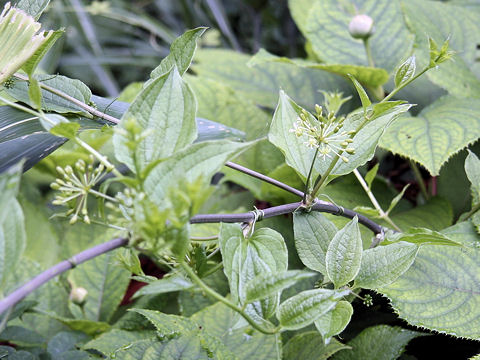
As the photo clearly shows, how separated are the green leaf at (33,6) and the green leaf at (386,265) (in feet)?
0.88

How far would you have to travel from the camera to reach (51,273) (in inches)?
8.6

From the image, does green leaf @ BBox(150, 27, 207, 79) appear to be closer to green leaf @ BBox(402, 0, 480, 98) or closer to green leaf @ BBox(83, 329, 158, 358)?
green leaf @ BBox(83, 329, 158, 358)

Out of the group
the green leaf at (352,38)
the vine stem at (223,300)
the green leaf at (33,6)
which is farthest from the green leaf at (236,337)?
the green leaf at (352,38)

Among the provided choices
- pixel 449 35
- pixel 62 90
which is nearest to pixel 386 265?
pixel 62 90

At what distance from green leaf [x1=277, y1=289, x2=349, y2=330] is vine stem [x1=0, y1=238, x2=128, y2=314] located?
0.29 feet

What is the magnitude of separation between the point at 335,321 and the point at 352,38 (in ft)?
1.60

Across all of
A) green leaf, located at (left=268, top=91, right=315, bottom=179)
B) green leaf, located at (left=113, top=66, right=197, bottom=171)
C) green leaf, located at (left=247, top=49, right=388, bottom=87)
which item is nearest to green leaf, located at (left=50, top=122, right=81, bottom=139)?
green leaf, located at (left=113, top=66, right=197, bottom=171)

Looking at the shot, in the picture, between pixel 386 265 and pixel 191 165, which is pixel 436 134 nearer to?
pixel 386 265

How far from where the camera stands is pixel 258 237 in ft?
0.95

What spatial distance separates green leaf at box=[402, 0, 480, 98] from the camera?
0.57 m

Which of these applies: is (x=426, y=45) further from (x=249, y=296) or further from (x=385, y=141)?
(x=249, y=296)

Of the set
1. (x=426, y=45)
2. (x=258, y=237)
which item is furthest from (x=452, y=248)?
(x=426, y=45)

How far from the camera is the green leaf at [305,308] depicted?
0.83 feet

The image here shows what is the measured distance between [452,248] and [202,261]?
201 millimetres
